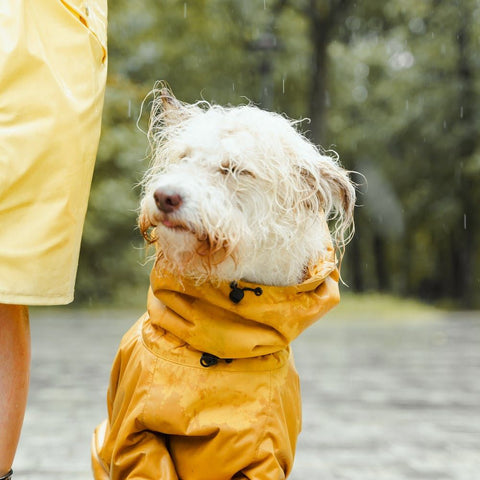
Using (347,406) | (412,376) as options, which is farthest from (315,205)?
(412,376)

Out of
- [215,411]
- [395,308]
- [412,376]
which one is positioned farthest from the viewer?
[395,308]

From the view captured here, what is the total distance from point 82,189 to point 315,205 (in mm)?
836

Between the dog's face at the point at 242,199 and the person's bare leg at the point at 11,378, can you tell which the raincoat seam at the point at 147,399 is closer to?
the dog's face at the point at 242,199

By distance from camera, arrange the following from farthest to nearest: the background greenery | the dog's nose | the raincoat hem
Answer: the background greenery
the raincoat hem
the dog's nose

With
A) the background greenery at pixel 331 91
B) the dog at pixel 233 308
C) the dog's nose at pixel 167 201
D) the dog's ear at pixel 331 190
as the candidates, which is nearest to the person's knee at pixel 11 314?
the dog at pixel 233 308

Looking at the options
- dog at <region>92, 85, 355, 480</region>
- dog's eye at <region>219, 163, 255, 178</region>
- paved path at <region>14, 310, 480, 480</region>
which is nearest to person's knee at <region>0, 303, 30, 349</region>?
dog at <region>92, 85, 355, 480</region>

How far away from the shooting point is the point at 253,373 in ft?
9.00

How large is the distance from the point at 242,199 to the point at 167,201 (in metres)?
0.33

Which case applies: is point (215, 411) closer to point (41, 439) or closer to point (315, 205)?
point (315, 205)

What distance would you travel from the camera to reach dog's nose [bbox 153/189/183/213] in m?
2.44

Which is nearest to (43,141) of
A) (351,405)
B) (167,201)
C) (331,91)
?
(167,201)

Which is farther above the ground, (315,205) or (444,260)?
(315,205)

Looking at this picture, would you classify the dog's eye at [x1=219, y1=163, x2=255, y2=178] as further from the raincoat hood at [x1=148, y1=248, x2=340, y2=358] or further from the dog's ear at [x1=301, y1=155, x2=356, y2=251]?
the raincoat hood at [x1=148, y1=248, x2=340, y2=358]

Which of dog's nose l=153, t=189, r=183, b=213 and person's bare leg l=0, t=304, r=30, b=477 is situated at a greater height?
dog's nose l=153, t=189, r=183, b=213
